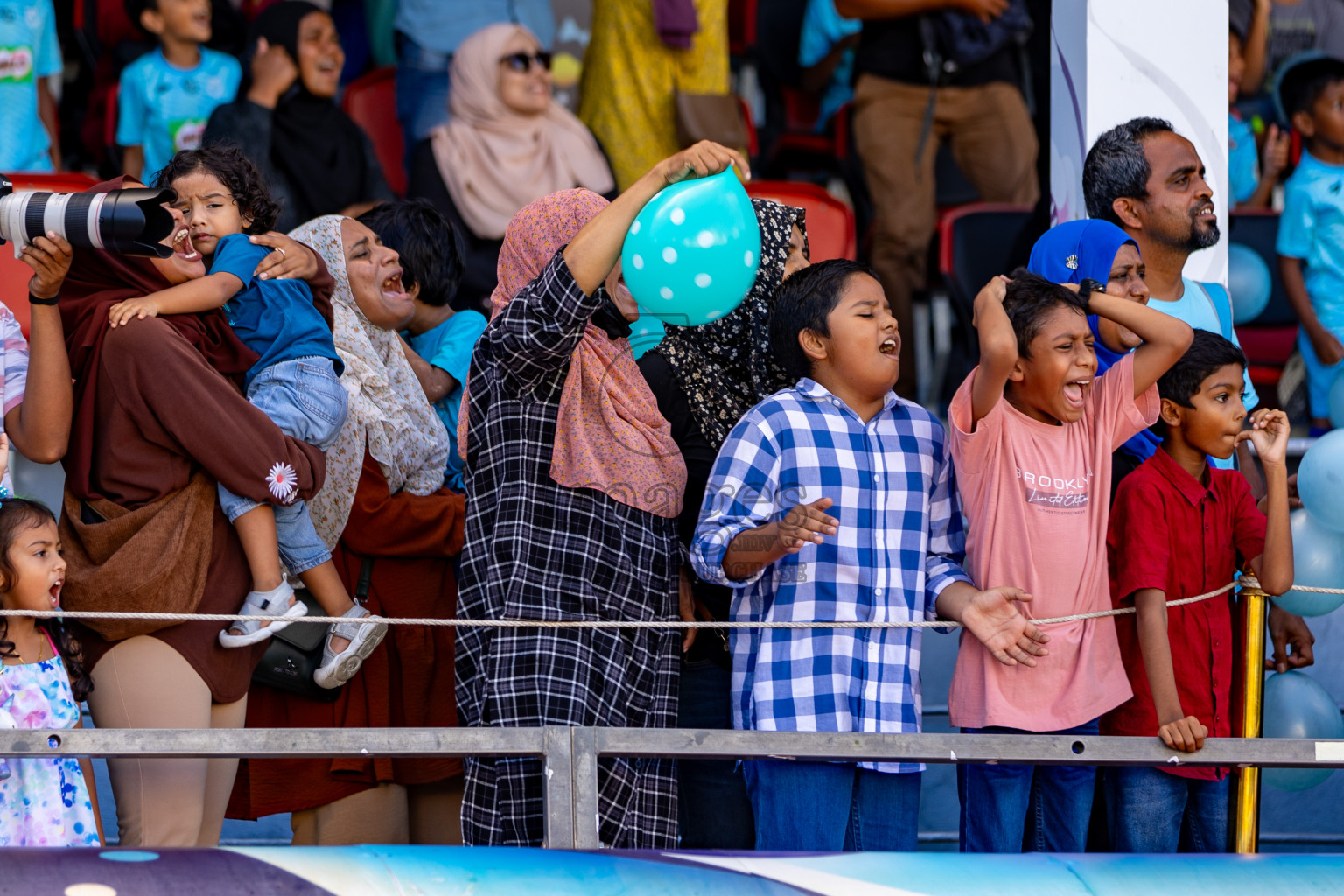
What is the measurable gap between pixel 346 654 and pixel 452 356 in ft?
2.84

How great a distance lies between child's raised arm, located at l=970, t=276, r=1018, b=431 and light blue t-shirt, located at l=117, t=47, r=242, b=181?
326cm

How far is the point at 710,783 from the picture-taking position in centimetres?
300

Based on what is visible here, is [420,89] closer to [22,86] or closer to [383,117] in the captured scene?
[383,117]

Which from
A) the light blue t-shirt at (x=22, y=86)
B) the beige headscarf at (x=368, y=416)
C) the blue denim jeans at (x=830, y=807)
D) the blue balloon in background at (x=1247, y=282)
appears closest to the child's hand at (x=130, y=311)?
the beige headscarf at (x=368, y=416)

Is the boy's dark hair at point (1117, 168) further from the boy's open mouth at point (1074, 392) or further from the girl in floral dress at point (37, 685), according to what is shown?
the girl in floral dress at point (37, 685)

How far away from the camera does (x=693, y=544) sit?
268 cm

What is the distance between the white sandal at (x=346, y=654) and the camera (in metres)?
2.89

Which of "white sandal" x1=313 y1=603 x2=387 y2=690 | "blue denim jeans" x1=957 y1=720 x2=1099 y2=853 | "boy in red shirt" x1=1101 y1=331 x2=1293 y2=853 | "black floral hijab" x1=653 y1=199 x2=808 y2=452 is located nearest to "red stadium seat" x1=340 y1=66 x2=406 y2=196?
"black floral hijab" x1=653 y1=199 x2=808 y2=452

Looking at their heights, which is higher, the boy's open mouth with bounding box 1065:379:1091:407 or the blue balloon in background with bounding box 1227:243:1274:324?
the blue balloon in background with bounding box 1227:243:1274:324

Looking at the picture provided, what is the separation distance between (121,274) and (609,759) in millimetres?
1269

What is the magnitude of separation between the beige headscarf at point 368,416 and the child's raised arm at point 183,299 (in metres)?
0.36

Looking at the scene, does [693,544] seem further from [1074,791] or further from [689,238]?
[1074,791]

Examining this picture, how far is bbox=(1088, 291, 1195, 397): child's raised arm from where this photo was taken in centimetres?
281

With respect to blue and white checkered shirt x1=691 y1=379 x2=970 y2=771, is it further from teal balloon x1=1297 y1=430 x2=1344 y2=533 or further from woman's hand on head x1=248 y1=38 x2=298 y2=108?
woman's hand on head x1=248 y1=38 x2=298 y2=108
